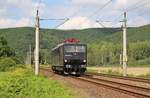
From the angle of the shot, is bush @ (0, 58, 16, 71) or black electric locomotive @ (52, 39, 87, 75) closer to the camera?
black electric locomotive @ (52, 39, 87, 75)

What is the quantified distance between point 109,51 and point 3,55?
110m

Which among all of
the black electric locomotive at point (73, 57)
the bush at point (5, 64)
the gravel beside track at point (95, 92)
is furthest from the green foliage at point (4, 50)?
the gravel beside track at point (95, 92)

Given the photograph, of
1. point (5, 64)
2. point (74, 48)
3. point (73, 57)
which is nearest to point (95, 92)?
point (73, 57)

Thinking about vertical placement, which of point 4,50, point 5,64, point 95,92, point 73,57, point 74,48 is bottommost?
point 95,92

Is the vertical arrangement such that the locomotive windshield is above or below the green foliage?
below

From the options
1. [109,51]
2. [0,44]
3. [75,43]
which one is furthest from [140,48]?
[75,43]

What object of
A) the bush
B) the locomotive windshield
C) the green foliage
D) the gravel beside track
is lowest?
the gravel beside track

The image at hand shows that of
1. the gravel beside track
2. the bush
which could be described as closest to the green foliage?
the bush

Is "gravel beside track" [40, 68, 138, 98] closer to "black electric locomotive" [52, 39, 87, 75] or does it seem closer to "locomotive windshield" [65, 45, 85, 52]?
"black electric locomotive" [52, 39, 87, 75]

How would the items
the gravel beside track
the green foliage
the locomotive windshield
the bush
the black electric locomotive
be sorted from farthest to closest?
the green foliage → the bush → the locomotive windshield → the black electric locomotive → the gravel beside track

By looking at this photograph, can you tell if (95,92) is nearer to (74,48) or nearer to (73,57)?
(73,57)

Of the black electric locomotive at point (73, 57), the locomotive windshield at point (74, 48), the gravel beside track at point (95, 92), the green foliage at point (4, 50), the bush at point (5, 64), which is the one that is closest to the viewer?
the gravel beside track at point (95, 92)

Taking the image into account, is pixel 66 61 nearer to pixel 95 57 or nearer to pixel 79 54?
pixel 79 54

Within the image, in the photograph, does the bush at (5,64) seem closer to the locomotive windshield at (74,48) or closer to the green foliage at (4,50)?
the green foliage at (4,50)
